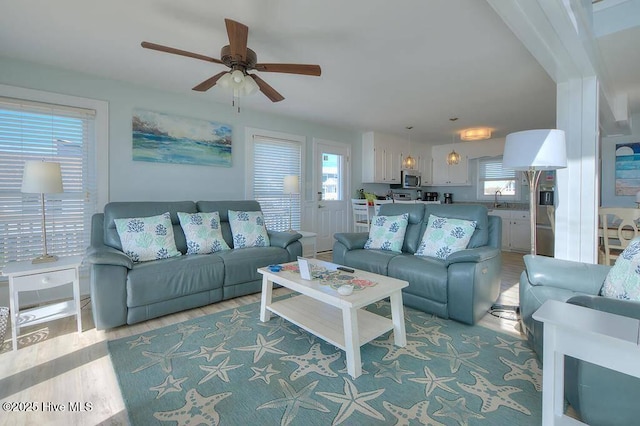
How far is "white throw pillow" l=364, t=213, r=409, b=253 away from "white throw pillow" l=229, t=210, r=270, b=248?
127 centimetres

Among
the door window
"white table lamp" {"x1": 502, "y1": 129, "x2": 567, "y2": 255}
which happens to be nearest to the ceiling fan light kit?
the door window

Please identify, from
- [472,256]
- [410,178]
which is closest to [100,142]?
[472,256]

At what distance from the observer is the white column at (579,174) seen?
2451mm

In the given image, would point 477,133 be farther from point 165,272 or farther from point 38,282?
point 38,282

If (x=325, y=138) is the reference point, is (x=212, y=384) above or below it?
below

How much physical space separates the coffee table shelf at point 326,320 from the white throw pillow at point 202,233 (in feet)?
3.84

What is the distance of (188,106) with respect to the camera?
3.91m

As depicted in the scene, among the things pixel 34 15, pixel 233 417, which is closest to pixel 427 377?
pixel 233 417

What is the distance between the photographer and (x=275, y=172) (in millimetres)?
4812

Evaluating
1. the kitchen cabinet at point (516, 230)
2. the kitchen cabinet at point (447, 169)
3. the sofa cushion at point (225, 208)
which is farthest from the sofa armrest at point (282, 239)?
the kitchen cabinet at point (447, 169)

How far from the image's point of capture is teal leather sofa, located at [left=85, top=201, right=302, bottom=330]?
94.7 inches

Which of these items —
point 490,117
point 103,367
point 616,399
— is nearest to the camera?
point 616,399

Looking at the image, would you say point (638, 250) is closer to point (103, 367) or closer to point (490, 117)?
point (103, 367)

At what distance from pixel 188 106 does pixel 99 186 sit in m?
1.45
